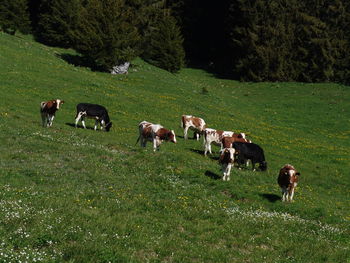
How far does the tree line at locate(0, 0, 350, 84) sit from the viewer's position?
64.3 meters

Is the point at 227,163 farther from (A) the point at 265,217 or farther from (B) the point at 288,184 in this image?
(A) the point at 265,217

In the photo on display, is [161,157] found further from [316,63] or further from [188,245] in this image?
[316,63]

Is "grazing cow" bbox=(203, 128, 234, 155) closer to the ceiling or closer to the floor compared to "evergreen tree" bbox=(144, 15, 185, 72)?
closer to the floor

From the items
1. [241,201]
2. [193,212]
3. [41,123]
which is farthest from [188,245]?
[41,123]

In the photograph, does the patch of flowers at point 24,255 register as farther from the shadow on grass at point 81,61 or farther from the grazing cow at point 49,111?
the shadow on grass at point 81,61

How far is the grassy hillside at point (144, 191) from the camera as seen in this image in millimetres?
10367

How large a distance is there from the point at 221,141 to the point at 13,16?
49218mm

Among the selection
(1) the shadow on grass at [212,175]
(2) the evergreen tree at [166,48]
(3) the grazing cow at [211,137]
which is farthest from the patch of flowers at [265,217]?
(2) the evergreen tree at [166,48]

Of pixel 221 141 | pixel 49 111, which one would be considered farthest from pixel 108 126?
pixel 221 141

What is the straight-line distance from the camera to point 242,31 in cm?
8450

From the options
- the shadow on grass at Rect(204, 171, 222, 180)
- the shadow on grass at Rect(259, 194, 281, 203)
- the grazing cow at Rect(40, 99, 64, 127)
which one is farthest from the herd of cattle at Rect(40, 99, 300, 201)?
the shadow on grass at Rect(204, 171, 222, 180)

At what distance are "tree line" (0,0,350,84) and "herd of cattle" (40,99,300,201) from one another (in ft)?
99.9

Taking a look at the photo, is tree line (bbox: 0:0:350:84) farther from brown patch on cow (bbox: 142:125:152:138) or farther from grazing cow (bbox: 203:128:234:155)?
brown patch on cow (bbox: 142:125:152:138)

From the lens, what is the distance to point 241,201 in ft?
59.4
